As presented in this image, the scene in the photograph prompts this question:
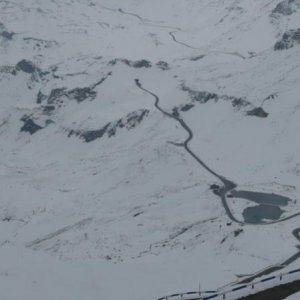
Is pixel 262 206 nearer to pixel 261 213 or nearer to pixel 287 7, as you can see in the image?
pixel 261 213

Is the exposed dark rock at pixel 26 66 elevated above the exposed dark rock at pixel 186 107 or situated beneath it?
situated beneath

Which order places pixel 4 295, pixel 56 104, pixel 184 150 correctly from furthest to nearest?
1. pixel 56 104
2. pixel 184 150
3. pixel 4 295

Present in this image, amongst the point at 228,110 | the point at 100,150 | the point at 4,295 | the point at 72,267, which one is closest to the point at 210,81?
the point at 228,110

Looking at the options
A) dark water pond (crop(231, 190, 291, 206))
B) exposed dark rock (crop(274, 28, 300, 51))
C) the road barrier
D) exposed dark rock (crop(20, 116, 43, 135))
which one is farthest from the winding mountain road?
exposed dark rock (crop(274, 28, 300, 51))

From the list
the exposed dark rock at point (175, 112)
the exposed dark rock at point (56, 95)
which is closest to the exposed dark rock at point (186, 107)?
the exposed dark rock at point (175, 112)

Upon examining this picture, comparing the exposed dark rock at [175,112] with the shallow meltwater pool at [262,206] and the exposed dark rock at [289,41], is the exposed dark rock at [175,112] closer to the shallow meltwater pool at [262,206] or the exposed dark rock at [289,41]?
the exposed dark rock at [289,41]

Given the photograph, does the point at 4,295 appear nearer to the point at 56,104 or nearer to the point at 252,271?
the point at 252,271

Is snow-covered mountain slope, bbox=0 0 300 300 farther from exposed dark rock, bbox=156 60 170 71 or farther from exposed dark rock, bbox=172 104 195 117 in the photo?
exposed dark rock, bbox=156 60 170 71
